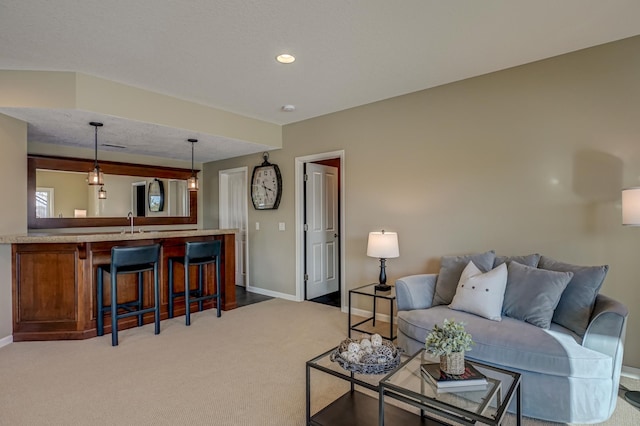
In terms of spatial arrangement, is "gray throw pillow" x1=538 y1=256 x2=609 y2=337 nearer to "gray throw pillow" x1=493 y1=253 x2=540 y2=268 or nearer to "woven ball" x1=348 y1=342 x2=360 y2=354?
"gray throw pillow" x1=493 y1=253 x2=540 y2=268

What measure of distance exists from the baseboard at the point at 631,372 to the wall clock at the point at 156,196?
6092 millimetres

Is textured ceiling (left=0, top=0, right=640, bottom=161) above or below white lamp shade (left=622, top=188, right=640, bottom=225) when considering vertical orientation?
above

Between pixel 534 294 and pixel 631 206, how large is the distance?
0.83 meters

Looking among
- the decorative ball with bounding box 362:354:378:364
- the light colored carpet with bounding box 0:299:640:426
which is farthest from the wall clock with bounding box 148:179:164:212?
the decorative ball with bounding box 362:354:378:364

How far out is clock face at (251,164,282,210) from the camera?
521 centimetres

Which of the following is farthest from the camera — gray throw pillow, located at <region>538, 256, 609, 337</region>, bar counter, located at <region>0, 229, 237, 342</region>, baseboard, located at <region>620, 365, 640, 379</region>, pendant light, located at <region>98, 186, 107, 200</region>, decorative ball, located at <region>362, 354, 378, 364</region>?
pendant light, located at <region>98, 186, 107, 200</region>

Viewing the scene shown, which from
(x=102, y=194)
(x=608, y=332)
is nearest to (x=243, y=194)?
(x=102, y=194)

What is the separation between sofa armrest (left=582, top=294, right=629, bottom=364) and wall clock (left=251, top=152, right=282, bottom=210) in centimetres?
395

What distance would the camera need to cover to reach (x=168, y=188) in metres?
5.99

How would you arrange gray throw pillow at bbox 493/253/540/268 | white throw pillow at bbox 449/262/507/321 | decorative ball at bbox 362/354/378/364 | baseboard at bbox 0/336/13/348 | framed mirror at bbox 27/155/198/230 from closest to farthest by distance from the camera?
decorative ball at bbox 362/354/378/364 → white throw pillow at bbox 449/262/507/321 → gray throw pillow at bbox 493/253/540/268 → baseboard at bbox 0/336/13/348 → framed mirror at bbox 27/155/198/230

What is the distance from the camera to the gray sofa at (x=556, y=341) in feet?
6.63

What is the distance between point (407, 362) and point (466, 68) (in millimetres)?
2659

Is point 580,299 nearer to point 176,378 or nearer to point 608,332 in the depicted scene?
point 608,332

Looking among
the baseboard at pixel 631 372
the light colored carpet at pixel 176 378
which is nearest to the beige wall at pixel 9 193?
the light colored carpet at pixel 176 378
